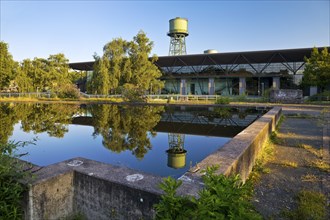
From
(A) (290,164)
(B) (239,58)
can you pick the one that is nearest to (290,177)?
(A) (290,164)

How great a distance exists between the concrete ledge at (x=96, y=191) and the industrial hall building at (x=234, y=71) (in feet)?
102

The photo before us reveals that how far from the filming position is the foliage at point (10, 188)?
2420mm

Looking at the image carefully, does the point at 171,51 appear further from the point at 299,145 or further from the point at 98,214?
the point at 98,214

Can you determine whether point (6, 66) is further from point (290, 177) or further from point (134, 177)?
point (290, 177)

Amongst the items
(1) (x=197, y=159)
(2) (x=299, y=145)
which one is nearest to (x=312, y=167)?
(2) (x=299, y=145)

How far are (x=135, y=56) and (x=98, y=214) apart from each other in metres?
29.1

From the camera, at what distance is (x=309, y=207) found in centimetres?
281

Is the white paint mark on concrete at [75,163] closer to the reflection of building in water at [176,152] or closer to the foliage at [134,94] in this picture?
the reflection of building in water at [176,152]

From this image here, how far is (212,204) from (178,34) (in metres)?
45.5

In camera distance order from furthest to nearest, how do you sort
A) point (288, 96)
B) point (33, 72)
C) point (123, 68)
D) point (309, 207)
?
point (33, 72) < point (123, 68) < point (288, 96) < point (309, 207)

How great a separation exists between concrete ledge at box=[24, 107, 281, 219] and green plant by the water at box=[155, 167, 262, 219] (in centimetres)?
36

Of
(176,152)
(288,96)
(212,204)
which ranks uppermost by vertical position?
(288,96)

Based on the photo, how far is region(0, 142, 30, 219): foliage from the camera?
7.94 feet

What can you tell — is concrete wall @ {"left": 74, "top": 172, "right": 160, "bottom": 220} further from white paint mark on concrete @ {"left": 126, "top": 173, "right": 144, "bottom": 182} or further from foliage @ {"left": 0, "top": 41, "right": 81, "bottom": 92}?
foliage @ {"left": 0, "top": 41, "right": 81, "bottom": 92}
